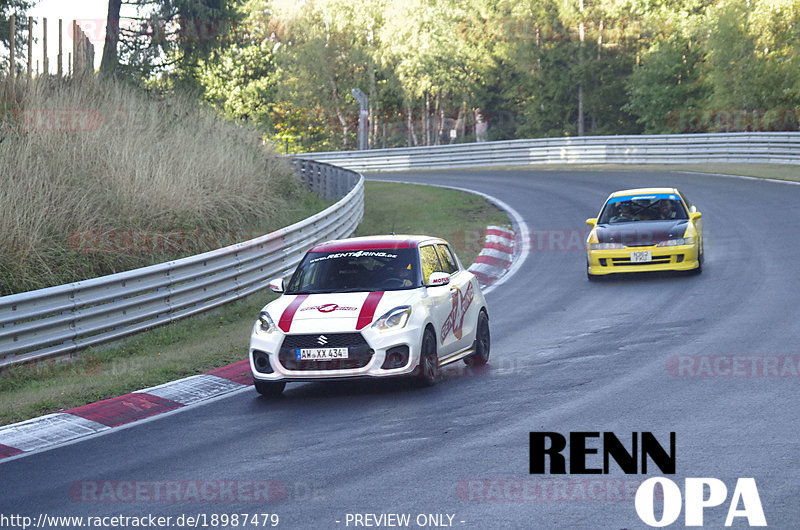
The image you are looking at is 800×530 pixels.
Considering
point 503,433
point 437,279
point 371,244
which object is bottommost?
point 503,433

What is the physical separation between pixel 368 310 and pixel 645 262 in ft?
29.0

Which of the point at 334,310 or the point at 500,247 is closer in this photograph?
the point at 334,310

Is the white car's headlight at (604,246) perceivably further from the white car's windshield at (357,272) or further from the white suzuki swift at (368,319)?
the white car's windshield at (357,272)

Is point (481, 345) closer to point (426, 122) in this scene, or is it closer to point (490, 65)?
point (490, 65)

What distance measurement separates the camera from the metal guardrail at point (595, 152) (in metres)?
38.2

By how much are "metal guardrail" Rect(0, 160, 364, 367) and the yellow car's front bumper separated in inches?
206

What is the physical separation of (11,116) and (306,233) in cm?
632

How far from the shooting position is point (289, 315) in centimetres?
1023

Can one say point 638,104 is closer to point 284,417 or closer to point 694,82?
point 694,82

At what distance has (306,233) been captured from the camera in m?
19.0

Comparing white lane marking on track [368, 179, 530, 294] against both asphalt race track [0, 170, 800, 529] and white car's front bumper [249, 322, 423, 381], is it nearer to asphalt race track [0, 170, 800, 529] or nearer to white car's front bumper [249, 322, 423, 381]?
asphalt race track [0, 170, 800, 529]

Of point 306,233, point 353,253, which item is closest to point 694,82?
point 306,233

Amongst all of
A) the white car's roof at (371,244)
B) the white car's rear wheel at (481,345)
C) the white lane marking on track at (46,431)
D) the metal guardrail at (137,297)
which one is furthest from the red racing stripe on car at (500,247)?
the white lane marking on track at (46,431)

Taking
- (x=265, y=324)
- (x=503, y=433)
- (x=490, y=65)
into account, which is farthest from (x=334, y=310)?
(x=490, y=65)
